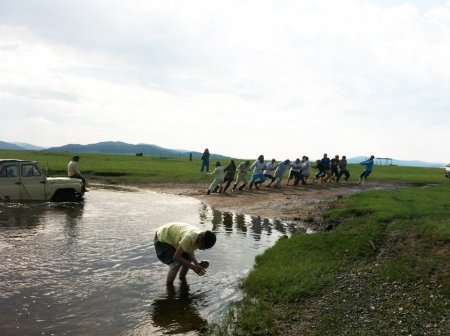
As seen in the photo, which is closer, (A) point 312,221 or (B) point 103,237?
(B) point 103,237

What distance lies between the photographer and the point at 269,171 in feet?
100

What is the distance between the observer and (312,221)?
19.1 meters

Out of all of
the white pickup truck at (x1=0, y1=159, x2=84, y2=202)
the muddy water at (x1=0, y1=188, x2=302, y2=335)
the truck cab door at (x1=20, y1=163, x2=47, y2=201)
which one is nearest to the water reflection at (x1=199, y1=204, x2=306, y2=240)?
the muddy water at (x1=0, y1=188, x2=302, y2=335)

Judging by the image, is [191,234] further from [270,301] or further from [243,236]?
[243,236]

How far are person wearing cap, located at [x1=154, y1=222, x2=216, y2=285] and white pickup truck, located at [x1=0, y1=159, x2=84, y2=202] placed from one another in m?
13.3

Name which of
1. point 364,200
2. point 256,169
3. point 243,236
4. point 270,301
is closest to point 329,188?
point 256,169

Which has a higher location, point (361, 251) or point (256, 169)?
point (256, 169)

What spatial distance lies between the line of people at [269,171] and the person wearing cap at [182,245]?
1779 centimetres

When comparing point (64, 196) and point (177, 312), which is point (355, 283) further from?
point (64, 196)

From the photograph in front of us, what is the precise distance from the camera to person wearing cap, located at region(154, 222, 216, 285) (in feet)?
28.0

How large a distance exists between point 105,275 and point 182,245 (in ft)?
9.01

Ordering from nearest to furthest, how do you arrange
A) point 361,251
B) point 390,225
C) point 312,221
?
1. point 361,251
2. point 390,225
3. point 312,221

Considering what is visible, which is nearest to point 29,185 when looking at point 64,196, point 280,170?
point 64,196

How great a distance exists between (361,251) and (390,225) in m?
3.12
